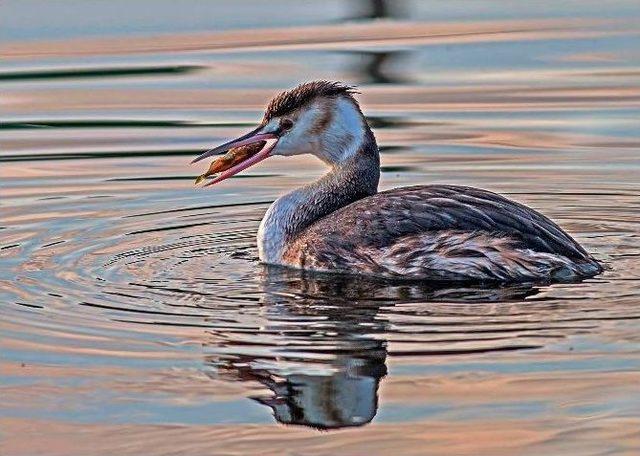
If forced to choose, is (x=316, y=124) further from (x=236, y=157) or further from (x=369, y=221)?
(x=369, y=221)

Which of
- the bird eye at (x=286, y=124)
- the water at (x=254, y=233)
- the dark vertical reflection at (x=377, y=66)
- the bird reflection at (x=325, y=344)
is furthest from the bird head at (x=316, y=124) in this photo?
the dark vertical reflection at (x=377, y=66)

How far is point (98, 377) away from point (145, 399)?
38 cm

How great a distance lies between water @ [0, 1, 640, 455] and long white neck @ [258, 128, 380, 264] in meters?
0.34

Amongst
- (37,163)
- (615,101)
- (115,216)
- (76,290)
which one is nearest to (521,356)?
(76,290)

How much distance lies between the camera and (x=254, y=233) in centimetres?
1058

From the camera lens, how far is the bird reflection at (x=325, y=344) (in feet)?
23.3

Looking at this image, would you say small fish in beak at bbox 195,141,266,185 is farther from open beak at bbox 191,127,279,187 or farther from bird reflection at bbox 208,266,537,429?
bird reflection at bbox 208,266,537,429

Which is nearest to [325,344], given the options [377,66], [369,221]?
[369,221]

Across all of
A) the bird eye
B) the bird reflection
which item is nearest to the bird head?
the bird eye

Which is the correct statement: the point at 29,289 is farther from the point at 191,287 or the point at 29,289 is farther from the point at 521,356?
the point at 521,356

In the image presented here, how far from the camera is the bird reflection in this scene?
7109 mm

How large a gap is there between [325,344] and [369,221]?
166 cm

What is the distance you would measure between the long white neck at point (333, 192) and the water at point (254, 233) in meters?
0.34

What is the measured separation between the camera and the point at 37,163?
12.7 meters
